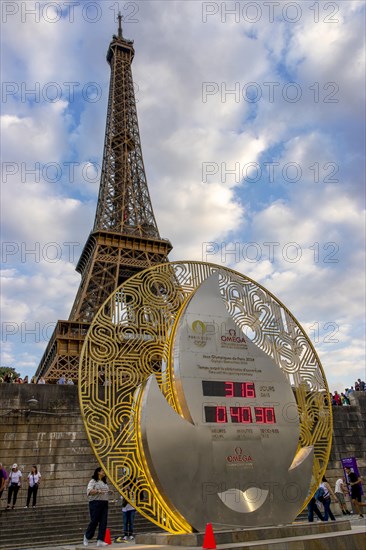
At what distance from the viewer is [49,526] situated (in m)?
12.4

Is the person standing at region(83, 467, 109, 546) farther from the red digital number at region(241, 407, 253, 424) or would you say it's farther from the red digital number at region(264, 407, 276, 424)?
the red digital number at region(264, 407, 276, 424)

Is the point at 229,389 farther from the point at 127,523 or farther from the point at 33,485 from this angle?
the point at 33,485

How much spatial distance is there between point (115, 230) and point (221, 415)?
31.1 m

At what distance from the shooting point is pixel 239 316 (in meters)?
10.6

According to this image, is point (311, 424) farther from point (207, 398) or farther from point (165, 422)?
point (165, 422)

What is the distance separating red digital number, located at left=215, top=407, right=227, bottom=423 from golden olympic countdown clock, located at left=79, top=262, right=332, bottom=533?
0.02m

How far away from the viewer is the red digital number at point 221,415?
916 cm

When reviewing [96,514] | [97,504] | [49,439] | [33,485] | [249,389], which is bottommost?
[96,514]

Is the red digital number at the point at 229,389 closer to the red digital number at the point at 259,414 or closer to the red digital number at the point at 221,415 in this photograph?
the red digital number at the point at 221,415

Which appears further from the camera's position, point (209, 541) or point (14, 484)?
point (14, 484)

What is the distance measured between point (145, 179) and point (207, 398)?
36.7 m

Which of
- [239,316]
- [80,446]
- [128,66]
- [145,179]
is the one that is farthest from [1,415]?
[128,66]

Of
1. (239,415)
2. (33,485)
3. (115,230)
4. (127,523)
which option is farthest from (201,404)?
(115,230)

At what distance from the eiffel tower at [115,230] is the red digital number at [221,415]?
1753 centimetres
